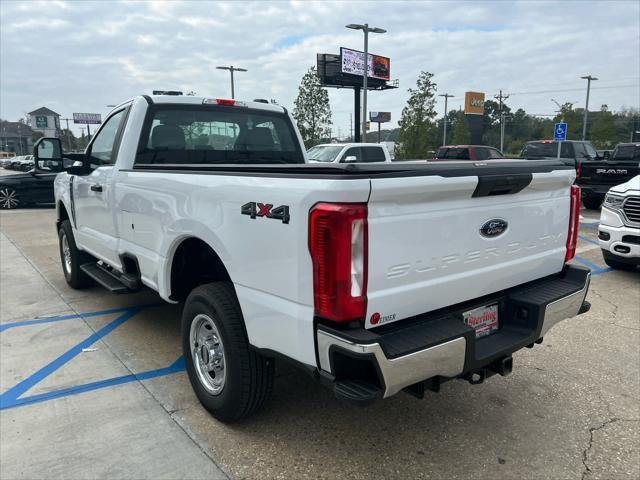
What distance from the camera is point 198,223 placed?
2992mm

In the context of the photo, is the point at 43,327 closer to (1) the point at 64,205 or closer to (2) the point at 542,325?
(1) the point at 64,205

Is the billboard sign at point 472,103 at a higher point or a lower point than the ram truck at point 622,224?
higher

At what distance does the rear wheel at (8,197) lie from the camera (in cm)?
1596

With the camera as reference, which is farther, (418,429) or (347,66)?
(347,66)

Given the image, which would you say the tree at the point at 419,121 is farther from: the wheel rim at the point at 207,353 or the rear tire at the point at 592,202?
the wheel rim at the point at 207,353

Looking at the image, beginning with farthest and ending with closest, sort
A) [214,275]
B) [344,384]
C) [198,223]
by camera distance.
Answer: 1. [214,275]
2. [198,223]
3. [344,384]

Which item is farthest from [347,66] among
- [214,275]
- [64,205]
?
[214,275]

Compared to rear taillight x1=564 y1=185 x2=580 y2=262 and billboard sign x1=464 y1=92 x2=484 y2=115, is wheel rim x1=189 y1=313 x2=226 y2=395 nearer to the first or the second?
rear taillight x1=564 y1=185 x2=580 y2=262

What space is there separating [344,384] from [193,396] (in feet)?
5.55

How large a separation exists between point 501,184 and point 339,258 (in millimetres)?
1142

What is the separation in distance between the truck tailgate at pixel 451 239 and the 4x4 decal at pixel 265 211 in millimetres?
414

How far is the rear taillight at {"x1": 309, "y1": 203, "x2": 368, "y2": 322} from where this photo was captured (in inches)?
84.0

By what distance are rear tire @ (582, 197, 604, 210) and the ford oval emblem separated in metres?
12.1

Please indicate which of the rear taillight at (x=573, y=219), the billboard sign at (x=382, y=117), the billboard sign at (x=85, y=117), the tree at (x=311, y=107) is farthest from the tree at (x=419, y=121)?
the billboard sign at (x=85, y=117)
